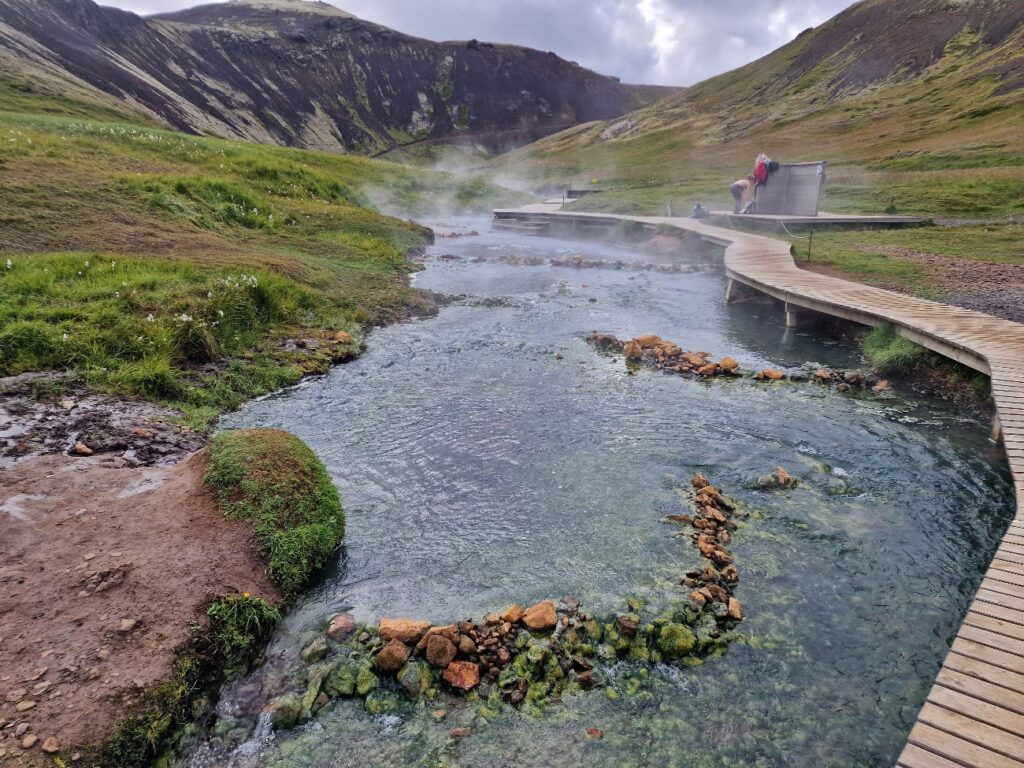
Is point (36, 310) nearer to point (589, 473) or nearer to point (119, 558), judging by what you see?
point (119, 558)

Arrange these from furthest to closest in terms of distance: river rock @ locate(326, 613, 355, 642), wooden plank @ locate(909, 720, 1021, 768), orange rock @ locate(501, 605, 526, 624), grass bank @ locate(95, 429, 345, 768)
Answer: orange rock @ locate(501, 605, 526, 624)
river rock @ locate(326, 613, 355, 642)
grass bank @ locate(95, 429, 345, 768)
wooden plank @ locate(909, 720, 1021, 768)

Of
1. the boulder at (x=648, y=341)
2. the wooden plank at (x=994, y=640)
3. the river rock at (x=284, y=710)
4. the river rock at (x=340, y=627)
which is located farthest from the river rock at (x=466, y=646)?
the boulder at (x=648, y=341)

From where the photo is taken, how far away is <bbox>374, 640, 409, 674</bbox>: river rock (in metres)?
5.77

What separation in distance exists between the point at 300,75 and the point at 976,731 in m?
156

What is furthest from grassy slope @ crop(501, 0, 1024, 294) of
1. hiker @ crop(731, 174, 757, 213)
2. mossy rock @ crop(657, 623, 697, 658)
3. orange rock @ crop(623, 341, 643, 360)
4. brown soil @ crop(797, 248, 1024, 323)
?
mossy rock @ crop(657, 623, 697, 658)

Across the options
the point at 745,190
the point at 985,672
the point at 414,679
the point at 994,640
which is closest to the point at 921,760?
the point at 985,672

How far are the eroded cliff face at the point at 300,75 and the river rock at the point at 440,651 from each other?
6694 cm

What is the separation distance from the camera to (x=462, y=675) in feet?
18.8

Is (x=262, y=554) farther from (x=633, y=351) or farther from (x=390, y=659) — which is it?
(x=633, y=351)

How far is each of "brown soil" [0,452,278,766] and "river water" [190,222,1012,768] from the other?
3.06 feet

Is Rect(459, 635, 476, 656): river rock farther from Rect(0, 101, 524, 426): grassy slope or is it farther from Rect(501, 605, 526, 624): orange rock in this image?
Rect(0, 101, 524, 426): grassy slope

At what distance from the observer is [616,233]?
38531 millimetres

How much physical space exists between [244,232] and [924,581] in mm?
24771

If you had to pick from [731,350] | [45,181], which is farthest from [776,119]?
[45,181]
